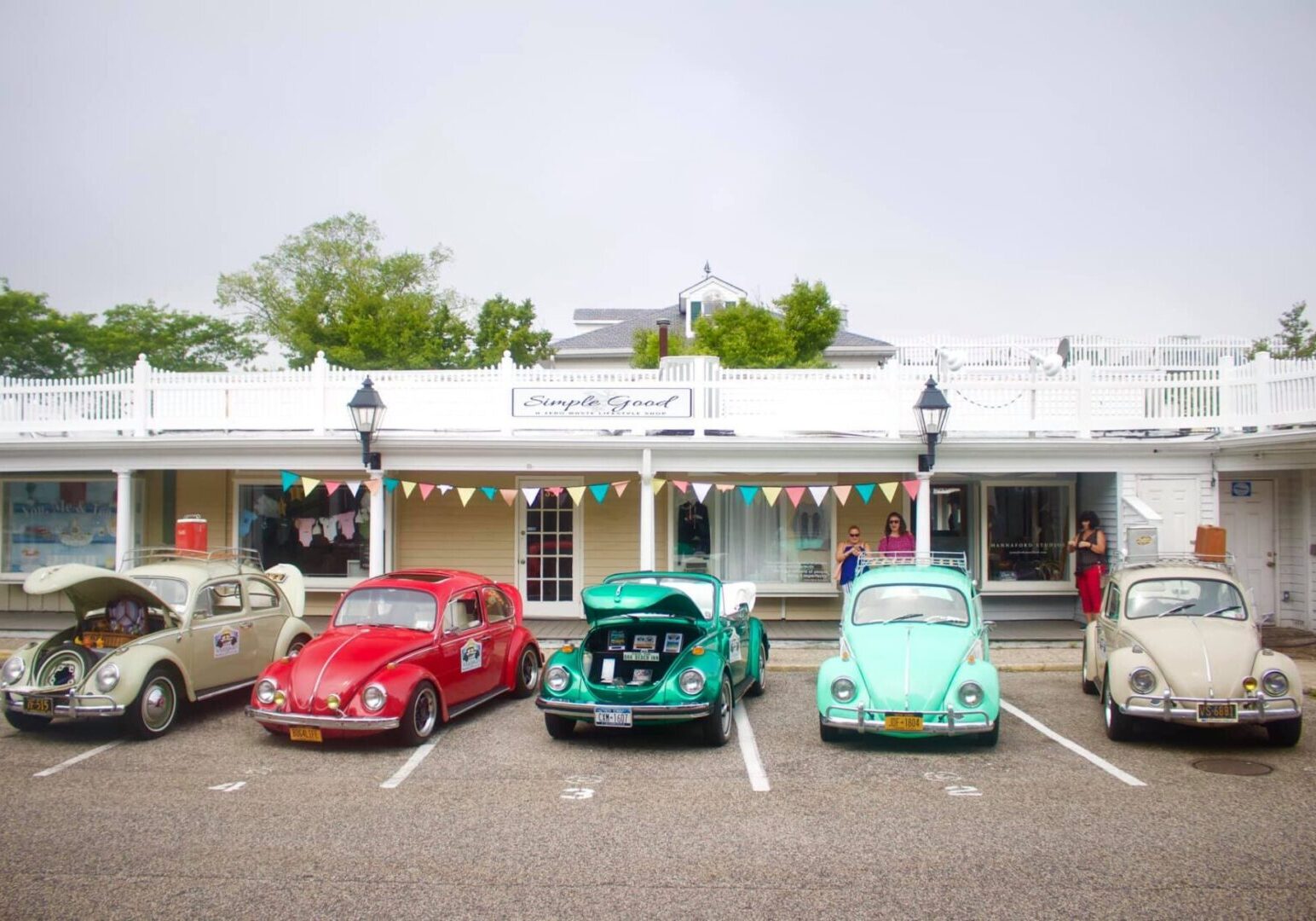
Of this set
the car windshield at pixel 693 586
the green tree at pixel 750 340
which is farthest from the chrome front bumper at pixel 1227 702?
the green tree at pixel 750 340

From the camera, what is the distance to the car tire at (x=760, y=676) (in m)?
11.6

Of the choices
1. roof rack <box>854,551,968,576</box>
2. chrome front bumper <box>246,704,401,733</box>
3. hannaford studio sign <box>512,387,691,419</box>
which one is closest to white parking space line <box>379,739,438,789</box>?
chrome front bumper <box>246,704,401,733</box>

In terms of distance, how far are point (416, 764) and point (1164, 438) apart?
11786 millimetres

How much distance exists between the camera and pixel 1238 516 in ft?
53.3

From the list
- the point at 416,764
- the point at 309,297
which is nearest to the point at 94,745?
the point at 416,764

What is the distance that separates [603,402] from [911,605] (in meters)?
6.50

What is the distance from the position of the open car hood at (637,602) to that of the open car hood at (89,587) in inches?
168

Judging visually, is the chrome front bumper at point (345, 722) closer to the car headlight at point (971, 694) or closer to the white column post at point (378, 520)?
the car headlight at point (971, 694)

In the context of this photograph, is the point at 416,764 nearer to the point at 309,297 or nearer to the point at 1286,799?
the point at 1286,799

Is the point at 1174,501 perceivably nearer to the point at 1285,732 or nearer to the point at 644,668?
the point at 1285,732

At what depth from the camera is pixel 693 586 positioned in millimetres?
11125

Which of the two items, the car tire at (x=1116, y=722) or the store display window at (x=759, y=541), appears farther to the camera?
the store display window at (x=759, y=541)

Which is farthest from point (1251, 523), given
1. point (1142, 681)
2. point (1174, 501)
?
point (1142, 681)

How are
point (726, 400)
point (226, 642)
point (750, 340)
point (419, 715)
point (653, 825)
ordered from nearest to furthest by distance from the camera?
point (653, 825)
point (419, 715)
point (226, 642)
point (726, 400)
point (750, 340)
